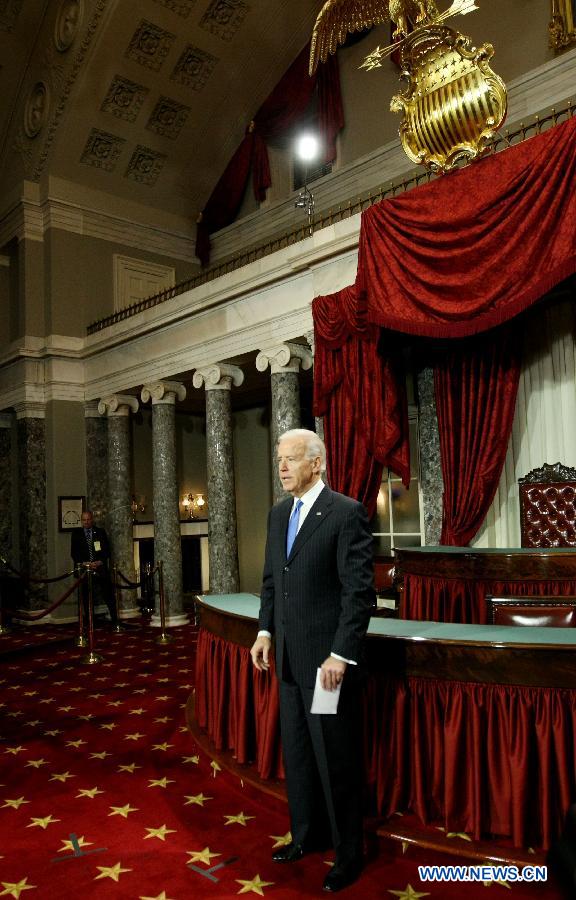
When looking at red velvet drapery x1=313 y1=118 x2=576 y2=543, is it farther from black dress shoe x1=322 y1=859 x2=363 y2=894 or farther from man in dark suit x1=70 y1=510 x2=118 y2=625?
man in dark suit x1=70 y1=510 x2=118 y2=625

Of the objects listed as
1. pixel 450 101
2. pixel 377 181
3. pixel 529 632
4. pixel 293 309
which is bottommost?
pixel 529 632

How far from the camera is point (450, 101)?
4906 millimetres

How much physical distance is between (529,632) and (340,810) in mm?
1112

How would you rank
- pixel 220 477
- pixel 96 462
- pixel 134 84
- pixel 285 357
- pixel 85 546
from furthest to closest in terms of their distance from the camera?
pixel 96 462 → pixel 134 84 → pixel 85 546 → pixel 220 477 → pixel 285 357

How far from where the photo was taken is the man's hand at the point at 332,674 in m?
2.38

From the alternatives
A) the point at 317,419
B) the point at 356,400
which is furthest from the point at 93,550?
the point at 356,400

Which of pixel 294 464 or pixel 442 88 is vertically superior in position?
pixel 442 88

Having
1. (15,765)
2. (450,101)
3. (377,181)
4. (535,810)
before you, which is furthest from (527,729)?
(377,181)

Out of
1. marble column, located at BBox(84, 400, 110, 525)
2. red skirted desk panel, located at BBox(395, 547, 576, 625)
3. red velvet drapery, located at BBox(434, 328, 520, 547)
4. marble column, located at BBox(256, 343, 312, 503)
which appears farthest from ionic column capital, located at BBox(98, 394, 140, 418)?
red skirted desk panel, located at BBox(395, 547, 576, 625)

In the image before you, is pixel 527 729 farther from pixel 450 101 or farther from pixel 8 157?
pixel 8 157

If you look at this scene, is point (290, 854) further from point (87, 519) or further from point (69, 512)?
point (69, 512)

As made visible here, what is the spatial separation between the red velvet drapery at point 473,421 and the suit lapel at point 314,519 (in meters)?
4.39

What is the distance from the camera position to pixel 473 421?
680 centimetres

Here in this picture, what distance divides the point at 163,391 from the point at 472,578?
246 inches
